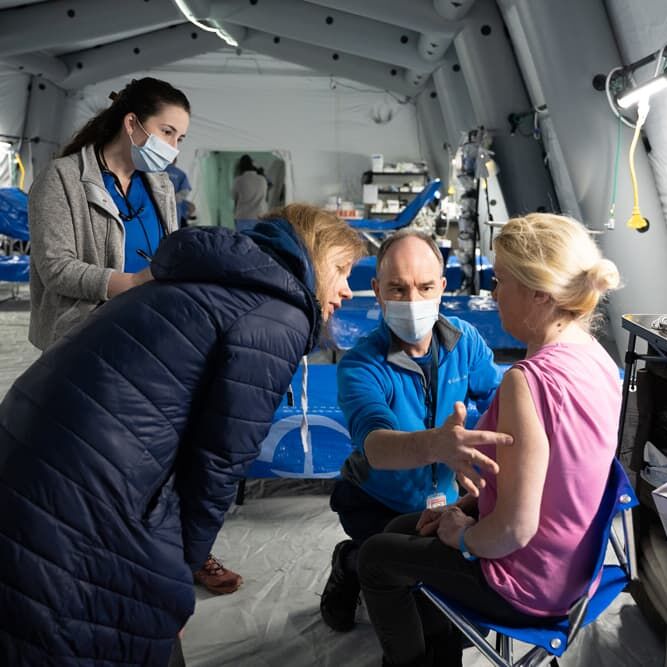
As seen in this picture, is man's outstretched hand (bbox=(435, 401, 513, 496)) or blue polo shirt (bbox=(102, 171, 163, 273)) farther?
blue polo shirt (bbox=(102, 171, 163, 273))

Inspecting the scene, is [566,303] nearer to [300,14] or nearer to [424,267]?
[424,267]

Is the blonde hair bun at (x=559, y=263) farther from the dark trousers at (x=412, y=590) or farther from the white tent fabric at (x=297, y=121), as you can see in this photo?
the white tent fabric at (x=297, y=121)

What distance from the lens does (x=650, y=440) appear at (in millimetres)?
1904

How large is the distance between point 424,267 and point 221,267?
65 cm

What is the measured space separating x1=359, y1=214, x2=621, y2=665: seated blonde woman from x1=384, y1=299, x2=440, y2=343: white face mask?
0.31m

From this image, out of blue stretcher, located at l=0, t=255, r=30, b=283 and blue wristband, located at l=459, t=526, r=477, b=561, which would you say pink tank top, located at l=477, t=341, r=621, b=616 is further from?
blue stretcher, located at l=0, t=255, r=30, b=283

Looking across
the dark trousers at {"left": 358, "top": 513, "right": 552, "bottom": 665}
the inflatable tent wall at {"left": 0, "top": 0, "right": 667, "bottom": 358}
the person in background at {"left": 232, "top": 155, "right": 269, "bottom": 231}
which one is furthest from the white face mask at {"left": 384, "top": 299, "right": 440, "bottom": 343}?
the person in background at {"left": 232, "top": 155, "right": 269, "bottom": 231}

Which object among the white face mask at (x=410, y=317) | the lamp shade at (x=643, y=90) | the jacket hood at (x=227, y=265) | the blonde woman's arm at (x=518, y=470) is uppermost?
the lamp shade at (x=643, y=90)

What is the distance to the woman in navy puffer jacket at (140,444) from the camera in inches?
39.7

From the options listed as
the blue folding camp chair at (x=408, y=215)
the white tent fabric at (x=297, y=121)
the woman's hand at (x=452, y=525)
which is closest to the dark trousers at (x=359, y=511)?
the woman's hand at (x=452, y=525)

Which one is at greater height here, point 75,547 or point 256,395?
point 256,395

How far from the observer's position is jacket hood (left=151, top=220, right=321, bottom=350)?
3.56 feet

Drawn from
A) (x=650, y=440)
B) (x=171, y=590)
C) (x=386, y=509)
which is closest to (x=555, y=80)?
(x=650, y=440)

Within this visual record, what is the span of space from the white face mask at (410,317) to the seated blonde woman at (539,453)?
0.31 m
